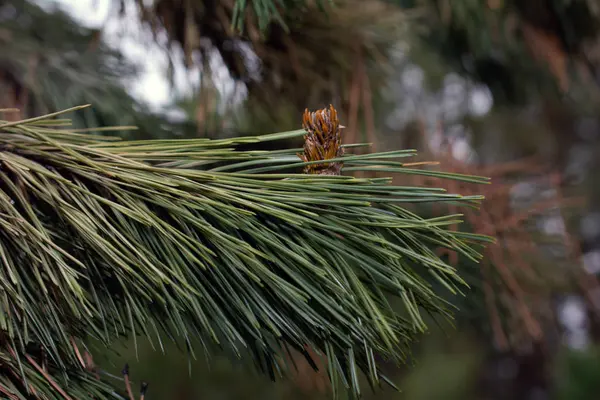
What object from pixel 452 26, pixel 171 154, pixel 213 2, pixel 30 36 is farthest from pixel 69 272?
pixel 452 26

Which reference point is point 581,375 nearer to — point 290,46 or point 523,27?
point 523,27

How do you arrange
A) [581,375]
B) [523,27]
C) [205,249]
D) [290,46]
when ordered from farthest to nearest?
1. [581,375]
2. [523,27]
3. [290,46]
4. [205,249]

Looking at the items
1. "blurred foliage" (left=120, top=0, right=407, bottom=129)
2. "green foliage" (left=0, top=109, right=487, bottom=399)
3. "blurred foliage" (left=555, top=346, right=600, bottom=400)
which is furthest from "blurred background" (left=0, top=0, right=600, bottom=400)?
"blurred foliage" (left=555, top=346, right=600, bottom=400)

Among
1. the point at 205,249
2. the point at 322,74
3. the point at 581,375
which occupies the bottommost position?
the point at 581,375

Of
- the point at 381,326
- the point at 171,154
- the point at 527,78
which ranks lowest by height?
the point at 381,326

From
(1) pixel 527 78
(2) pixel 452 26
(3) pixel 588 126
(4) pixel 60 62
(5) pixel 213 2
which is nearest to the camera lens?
(5) pixel 213 2

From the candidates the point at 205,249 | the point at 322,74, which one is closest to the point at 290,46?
the point at 322,74

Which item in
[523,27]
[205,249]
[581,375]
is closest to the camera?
[205,249]

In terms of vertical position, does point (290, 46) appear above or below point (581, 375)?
above

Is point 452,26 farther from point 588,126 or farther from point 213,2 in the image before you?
point 588,126
